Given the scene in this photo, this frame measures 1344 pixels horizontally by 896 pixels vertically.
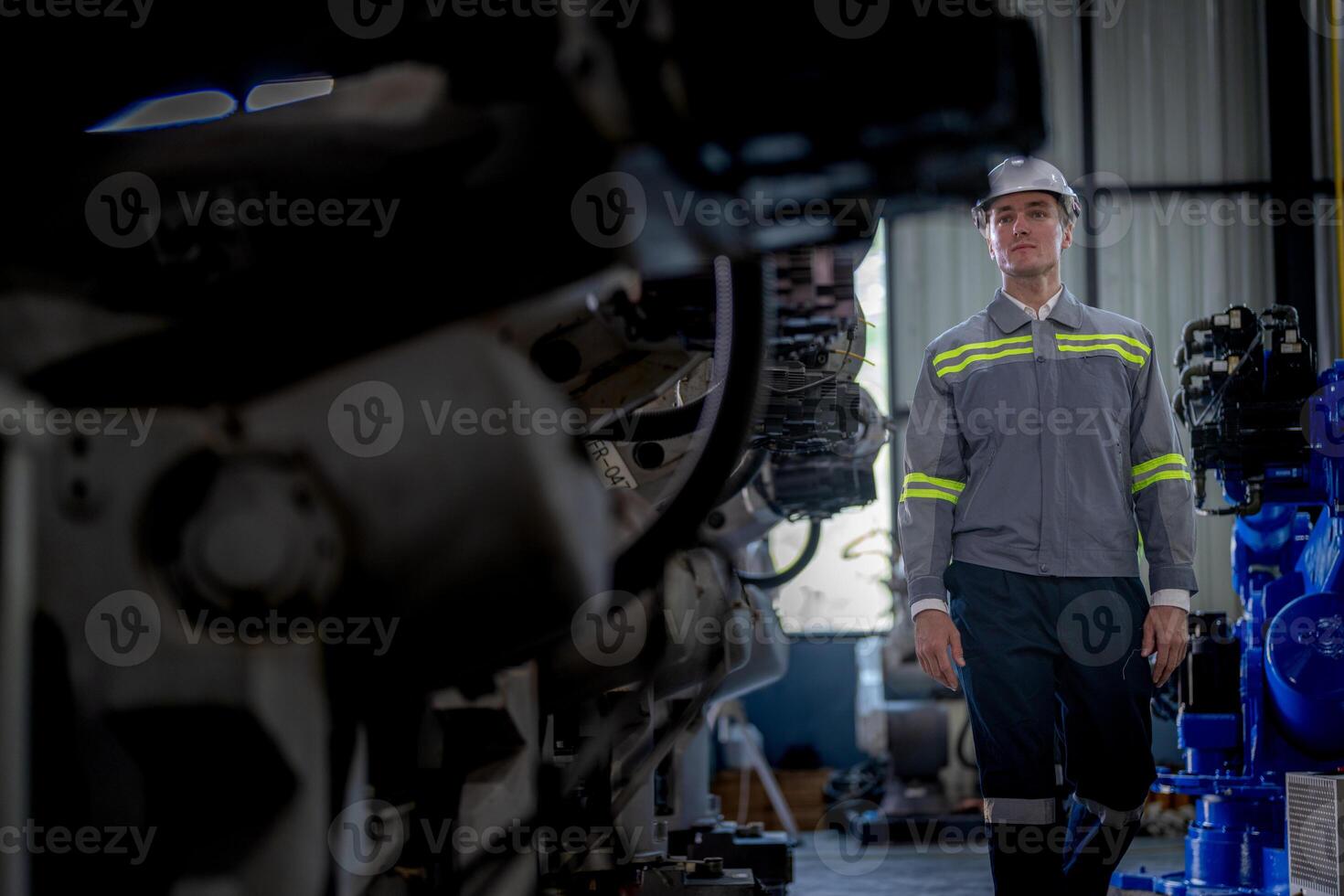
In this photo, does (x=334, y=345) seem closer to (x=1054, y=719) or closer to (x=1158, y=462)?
(x=1054, y=719)

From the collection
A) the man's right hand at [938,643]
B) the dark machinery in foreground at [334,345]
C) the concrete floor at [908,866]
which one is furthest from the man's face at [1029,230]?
the concrete floor at [908,866]

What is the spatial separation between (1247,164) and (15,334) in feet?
36.6

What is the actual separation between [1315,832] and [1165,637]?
1.49m

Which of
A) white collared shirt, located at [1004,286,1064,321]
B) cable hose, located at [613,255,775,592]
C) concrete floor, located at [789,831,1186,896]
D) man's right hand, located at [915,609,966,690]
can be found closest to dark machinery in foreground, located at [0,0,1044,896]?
cable hose, located at [613,255,775,592]

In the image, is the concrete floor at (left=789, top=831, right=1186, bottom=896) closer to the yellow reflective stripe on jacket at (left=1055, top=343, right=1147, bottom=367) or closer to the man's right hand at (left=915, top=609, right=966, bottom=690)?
the man's right hand at (left=915, top=609, right=966, bottom=690)

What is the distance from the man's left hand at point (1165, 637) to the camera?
2.62 metres

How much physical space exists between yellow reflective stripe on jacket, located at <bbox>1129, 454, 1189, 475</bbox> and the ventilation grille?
1.38 m

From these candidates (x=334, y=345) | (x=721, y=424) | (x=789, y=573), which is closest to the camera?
(x=334, y=345)

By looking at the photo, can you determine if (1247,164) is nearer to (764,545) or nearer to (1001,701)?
(764,545)

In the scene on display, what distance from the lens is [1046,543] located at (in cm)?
267

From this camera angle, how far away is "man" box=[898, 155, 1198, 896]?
2.61m

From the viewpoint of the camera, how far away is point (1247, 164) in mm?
10891

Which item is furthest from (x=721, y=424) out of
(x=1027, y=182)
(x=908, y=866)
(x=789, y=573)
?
(x=908, y=866)

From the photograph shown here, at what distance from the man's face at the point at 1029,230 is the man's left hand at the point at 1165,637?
735 millimetres
